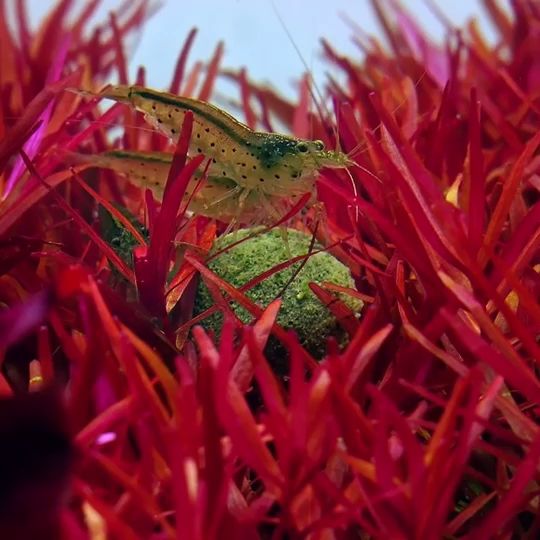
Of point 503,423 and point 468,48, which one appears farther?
point 468,48

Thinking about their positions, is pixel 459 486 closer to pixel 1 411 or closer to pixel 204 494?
pixel 204 494

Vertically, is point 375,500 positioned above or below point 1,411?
below

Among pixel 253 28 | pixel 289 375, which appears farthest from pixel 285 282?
pixel 253 28

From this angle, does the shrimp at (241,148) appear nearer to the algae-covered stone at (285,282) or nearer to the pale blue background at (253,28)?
the algae-covered stone at (285,282)

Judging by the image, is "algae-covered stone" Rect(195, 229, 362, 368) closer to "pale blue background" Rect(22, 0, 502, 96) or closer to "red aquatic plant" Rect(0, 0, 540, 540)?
"red aquatic plant" Rect(0, 0, 540, 540)

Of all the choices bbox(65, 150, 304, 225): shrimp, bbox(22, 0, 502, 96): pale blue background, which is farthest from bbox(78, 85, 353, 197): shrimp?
bbox(22, 0, 502, 96): pale blue background

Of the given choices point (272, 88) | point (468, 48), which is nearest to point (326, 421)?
point (468, 48)
